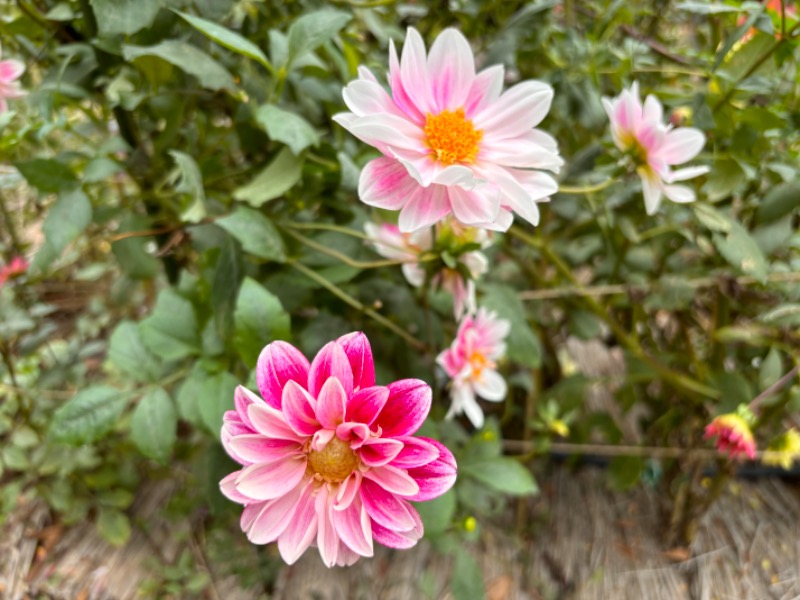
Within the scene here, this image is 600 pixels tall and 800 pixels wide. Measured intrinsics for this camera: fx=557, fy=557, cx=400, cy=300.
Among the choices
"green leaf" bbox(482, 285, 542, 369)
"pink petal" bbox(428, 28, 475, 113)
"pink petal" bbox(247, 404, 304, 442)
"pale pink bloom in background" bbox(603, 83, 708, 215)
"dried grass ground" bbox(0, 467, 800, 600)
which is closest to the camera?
"pink petal" bbox(247, 404, 304, 442)

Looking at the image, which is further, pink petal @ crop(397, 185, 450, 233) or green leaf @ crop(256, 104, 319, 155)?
green leaf @ crop(256, 104, 319, 155)

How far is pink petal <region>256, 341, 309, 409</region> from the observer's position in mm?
351

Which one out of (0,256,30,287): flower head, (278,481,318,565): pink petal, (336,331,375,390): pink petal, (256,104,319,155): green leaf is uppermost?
(256,104,319,155): green leaf

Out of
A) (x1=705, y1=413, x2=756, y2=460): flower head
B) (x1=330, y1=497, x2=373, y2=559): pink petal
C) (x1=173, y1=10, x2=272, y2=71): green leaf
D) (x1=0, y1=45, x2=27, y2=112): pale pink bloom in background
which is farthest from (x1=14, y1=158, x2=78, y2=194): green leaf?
(x1=705, y1=413, x2=756, y2=460): flower head

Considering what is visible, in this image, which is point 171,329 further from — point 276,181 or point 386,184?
point 386,184

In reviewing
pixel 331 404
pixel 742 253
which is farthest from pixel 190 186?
pixel 742 253

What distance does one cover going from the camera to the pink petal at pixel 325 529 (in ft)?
1.14

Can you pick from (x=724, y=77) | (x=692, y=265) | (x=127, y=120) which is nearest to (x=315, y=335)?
(x=127, y=120)

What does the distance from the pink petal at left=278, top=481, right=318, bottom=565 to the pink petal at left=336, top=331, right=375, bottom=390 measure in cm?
8

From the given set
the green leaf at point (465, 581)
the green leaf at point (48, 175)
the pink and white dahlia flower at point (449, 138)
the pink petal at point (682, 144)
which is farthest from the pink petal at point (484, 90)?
the green leaf at point (465, 581)

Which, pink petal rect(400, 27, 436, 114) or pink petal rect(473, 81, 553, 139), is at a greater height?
pink petal rect(400, 27, 436, 114)

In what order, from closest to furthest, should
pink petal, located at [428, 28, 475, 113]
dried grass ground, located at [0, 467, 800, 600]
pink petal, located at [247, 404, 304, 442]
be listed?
pink petal, located at [247, 404, 304, 442], pink petal, located at [428, 28, 475, 113], dried grass ground, located at [0, 467, 800, 600]

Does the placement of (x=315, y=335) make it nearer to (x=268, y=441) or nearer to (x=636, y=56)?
(x=268, y=441)

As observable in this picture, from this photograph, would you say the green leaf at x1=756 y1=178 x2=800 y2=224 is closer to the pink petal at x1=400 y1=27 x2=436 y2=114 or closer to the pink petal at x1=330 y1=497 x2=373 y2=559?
the pink petal at x1=400 y1=27 x2=436 y2=114
